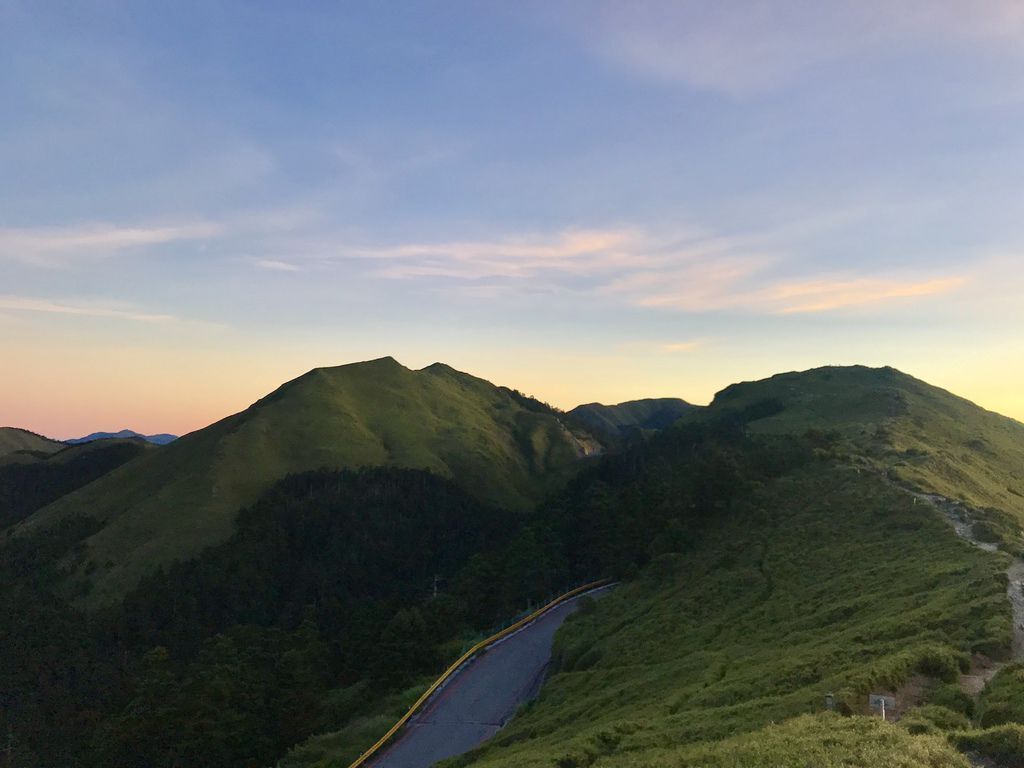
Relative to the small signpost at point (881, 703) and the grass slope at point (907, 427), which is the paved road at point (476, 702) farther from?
the grass slope at point (907, 427)

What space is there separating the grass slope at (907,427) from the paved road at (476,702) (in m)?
30.9

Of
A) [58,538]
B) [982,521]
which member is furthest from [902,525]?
[58,538]

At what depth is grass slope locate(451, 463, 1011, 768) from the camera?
16983 mm

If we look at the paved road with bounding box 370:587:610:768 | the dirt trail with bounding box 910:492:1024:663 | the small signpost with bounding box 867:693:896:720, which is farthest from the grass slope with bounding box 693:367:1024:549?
the paved road with bounding box 370:587:610:768

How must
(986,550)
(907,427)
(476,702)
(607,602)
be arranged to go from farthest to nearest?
(907,427) → (607,602) → (476,702) → (986,550)

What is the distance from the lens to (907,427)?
92812mm

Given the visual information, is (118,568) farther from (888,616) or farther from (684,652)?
(888,616)

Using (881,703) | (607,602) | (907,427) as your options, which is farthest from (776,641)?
(907,427)

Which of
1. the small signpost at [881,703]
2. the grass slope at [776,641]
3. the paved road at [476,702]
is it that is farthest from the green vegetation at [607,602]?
the paved road at [476,702]

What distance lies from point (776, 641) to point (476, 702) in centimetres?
1961

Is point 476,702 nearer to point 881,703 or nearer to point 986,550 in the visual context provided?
point 881,703

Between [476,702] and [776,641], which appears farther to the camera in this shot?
[476,702]

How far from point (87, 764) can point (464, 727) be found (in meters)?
59.6

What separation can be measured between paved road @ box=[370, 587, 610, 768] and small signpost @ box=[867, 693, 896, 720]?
2226 cm
